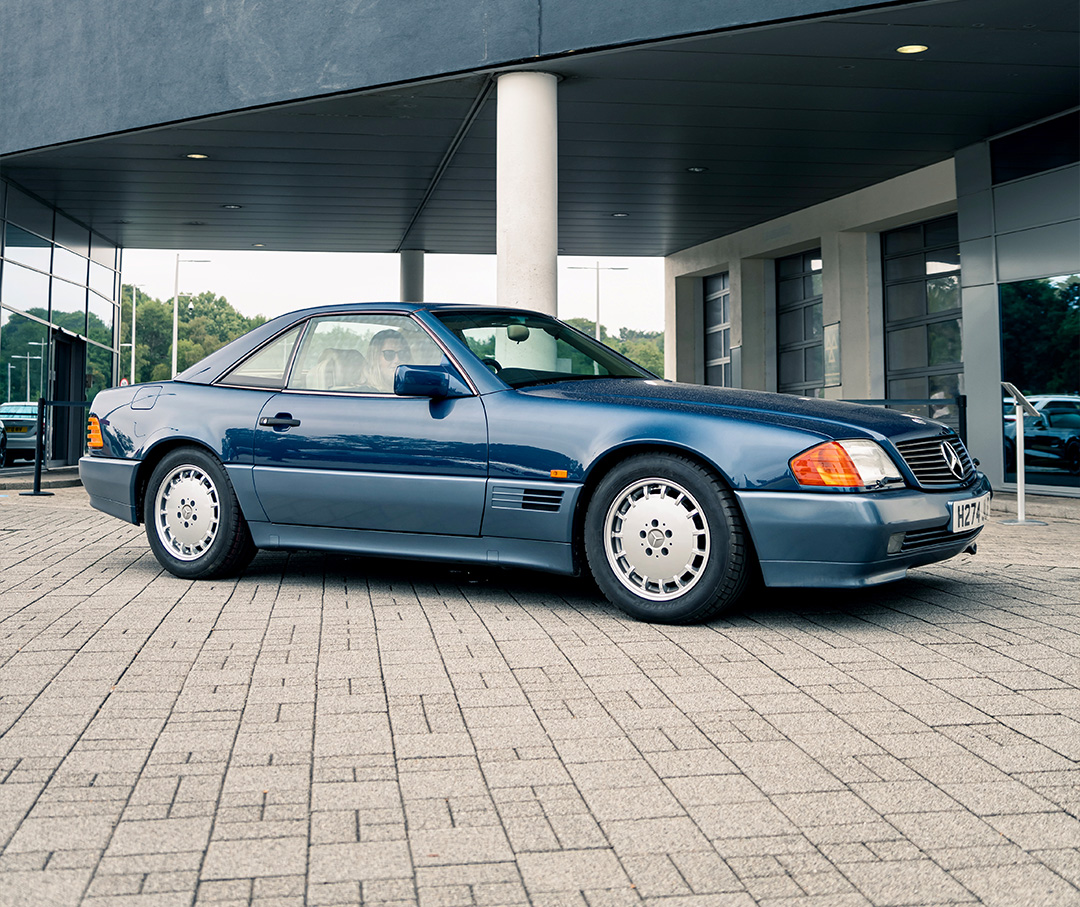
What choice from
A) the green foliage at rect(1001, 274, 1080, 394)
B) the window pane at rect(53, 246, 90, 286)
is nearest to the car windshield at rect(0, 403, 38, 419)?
the window pane at rect(53, 246, 90, 286)

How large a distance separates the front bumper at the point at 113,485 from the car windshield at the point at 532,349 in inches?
83.5

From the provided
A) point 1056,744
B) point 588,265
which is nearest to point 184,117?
point 1056,744

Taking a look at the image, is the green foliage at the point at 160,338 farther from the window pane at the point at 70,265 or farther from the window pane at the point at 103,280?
the window pane at the point at 70,265

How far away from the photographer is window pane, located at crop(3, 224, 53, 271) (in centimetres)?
1806

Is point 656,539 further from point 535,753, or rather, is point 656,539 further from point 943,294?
point 943,294

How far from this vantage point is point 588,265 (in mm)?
42812

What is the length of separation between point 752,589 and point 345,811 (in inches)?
155

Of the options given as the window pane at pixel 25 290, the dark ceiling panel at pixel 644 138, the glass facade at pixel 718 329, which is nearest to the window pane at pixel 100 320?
the dark ceiling panel at pixel 644 138

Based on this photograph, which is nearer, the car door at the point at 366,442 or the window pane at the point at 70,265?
the car door at the point at 366,442

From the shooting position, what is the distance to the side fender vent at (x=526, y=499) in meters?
5.51

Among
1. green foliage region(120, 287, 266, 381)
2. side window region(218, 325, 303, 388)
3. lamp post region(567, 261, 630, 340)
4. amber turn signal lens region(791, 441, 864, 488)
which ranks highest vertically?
green foliage region(120, 287, 266, 381)

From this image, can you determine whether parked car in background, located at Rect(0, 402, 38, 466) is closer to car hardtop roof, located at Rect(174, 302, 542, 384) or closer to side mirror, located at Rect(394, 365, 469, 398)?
car hardtop roof, located at Rect(174, 302, 542, 384)

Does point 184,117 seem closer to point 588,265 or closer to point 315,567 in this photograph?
point 315,567

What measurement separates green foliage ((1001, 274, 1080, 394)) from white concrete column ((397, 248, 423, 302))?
12.6 meters
